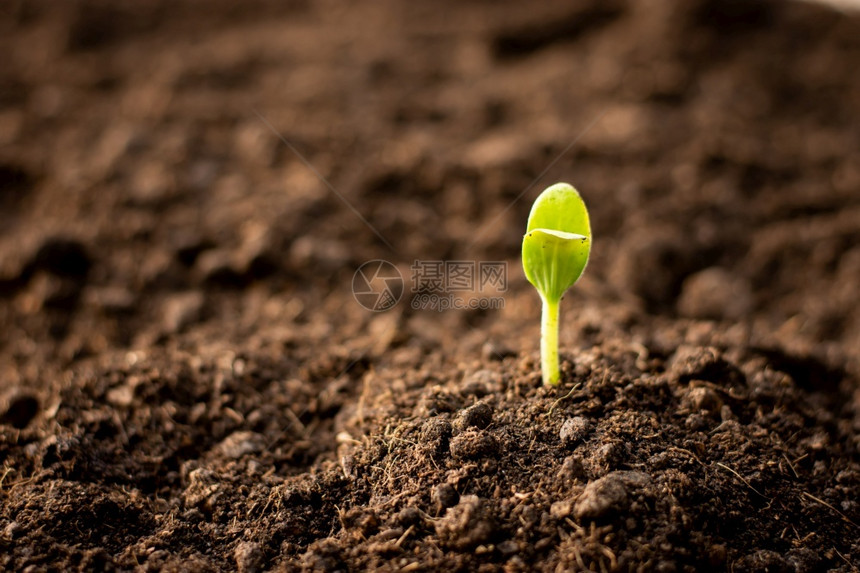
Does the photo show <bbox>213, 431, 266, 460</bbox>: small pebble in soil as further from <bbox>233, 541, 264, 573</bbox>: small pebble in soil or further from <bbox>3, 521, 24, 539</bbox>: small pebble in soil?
<bbox>3, 521, 24, 539</bbox>: small pebble in soil

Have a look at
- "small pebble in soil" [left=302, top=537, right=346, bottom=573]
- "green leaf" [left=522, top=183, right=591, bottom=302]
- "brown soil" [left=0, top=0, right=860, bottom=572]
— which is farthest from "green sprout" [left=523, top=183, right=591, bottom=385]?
"small pebble in soil" [left=302, top=537, right=346, bottom=573]

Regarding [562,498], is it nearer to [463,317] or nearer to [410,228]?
[463,317]

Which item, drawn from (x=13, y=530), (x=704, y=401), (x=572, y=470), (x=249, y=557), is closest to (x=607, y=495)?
(x=572, y=470)

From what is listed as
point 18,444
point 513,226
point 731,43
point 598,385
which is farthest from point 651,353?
point 731,43

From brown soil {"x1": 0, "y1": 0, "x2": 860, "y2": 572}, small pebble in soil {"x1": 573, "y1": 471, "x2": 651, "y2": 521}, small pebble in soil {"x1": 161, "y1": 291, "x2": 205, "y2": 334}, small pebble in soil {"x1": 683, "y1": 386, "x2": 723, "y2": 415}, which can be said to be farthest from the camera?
small pebble in soil {"x1": 161, "y1": 291, "x2": 205, "y2": 334}

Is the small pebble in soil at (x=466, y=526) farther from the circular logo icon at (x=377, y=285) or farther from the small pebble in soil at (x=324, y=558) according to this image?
the circular logo icon at (x=377, y=285)

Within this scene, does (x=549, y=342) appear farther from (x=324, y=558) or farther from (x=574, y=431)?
(x=324, y=558)
